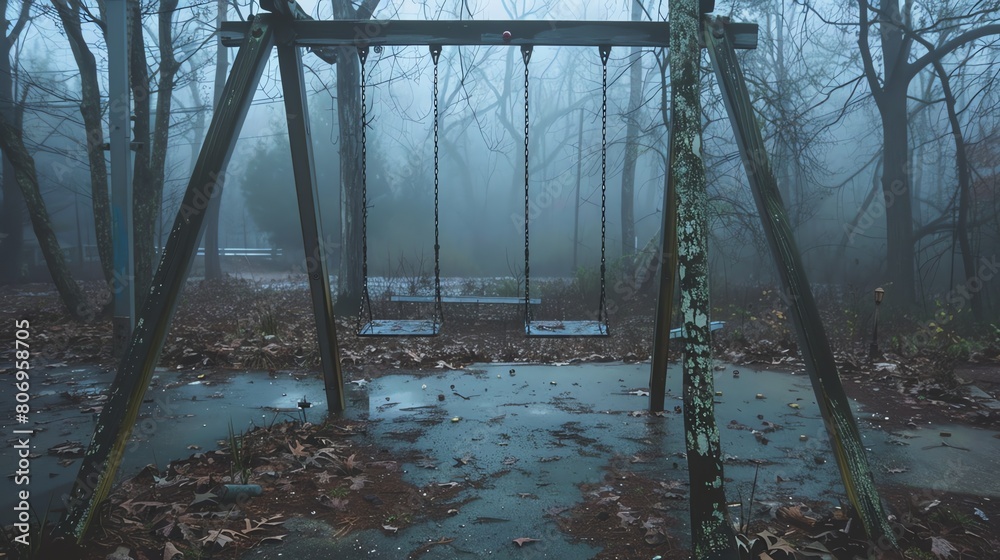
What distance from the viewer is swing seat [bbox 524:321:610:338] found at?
492 cm

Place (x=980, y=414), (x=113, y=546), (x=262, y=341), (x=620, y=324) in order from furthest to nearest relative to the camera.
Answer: (x=620, y=324), (x=262, y=341), (x=980, y=414), (x=113, y=546)

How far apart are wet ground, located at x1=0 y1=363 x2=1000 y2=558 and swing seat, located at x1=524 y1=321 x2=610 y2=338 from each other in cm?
67

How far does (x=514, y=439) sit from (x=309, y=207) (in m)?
2.25

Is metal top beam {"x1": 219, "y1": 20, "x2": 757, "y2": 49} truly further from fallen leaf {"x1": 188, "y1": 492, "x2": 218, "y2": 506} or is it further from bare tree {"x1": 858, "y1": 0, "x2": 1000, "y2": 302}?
bare tree {"x1": 858, "y1": 0, "x2": 1000, "y2": 302}

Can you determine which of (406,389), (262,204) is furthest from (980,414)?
(262,204)

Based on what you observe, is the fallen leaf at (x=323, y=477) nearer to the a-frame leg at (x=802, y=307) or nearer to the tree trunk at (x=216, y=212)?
the a-frame leg at (x=802, y=307)

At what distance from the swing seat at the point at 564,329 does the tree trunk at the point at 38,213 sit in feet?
25.6

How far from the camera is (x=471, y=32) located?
4.43 metres

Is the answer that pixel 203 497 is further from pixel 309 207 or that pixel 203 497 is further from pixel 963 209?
pixel 963 209

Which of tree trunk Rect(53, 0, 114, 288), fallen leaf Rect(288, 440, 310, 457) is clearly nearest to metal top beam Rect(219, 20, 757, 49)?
fallen leaf Rect(288, 440, 310, 457)

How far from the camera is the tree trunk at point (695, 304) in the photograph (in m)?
2.47

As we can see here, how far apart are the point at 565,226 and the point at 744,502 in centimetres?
3295

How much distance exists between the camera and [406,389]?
6.08m

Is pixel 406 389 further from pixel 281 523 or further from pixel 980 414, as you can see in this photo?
pixel 980 414
